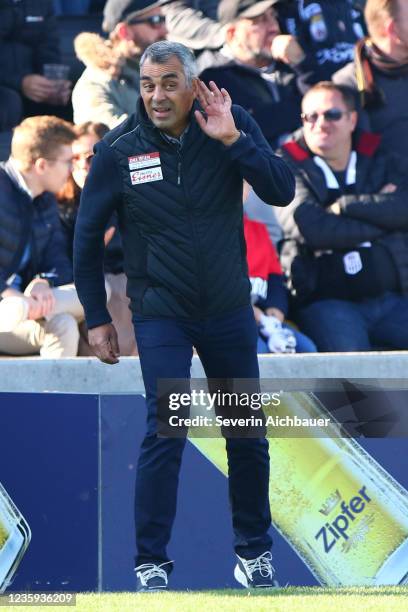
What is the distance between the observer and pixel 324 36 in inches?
351

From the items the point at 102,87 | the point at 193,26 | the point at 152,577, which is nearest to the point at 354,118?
the point at 193,26

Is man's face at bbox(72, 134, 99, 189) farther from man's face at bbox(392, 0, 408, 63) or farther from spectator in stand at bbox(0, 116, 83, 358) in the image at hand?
man's face at bbox(392, 0, 408, 63)

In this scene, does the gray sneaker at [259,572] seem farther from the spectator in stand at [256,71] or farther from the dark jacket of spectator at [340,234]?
the spectator in stand at [256,71]

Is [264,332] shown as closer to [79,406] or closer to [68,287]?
[68,287]

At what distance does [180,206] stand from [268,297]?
261 cm

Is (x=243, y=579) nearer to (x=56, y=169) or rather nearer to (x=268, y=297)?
(x=268, y=297)

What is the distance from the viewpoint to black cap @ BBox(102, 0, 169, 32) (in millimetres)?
8742

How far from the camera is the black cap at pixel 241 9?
8531mm

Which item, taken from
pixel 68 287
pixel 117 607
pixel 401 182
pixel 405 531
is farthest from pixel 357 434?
pixel 401 182

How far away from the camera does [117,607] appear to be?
4.61m

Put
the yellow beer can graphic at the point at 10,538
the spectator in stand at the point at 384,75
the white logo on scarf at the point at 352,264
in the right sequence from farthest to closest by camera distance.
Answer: the spectator in stand at the point at 384,75 → the white logo on scarf at the point at 352,264 → the yellow beer can graphic at the point at 10,538

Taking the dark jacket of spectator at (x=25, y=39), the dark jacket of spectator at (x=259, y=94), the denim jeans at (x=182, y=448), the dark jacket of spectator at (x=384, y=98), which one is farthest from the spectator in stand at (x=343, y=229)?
the denim jeans at (x=182, y=448)

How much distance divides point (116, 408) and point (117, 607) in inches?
52.1

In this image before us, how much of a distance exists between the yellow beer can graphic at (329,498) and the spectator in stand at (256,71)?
10.2 ft
